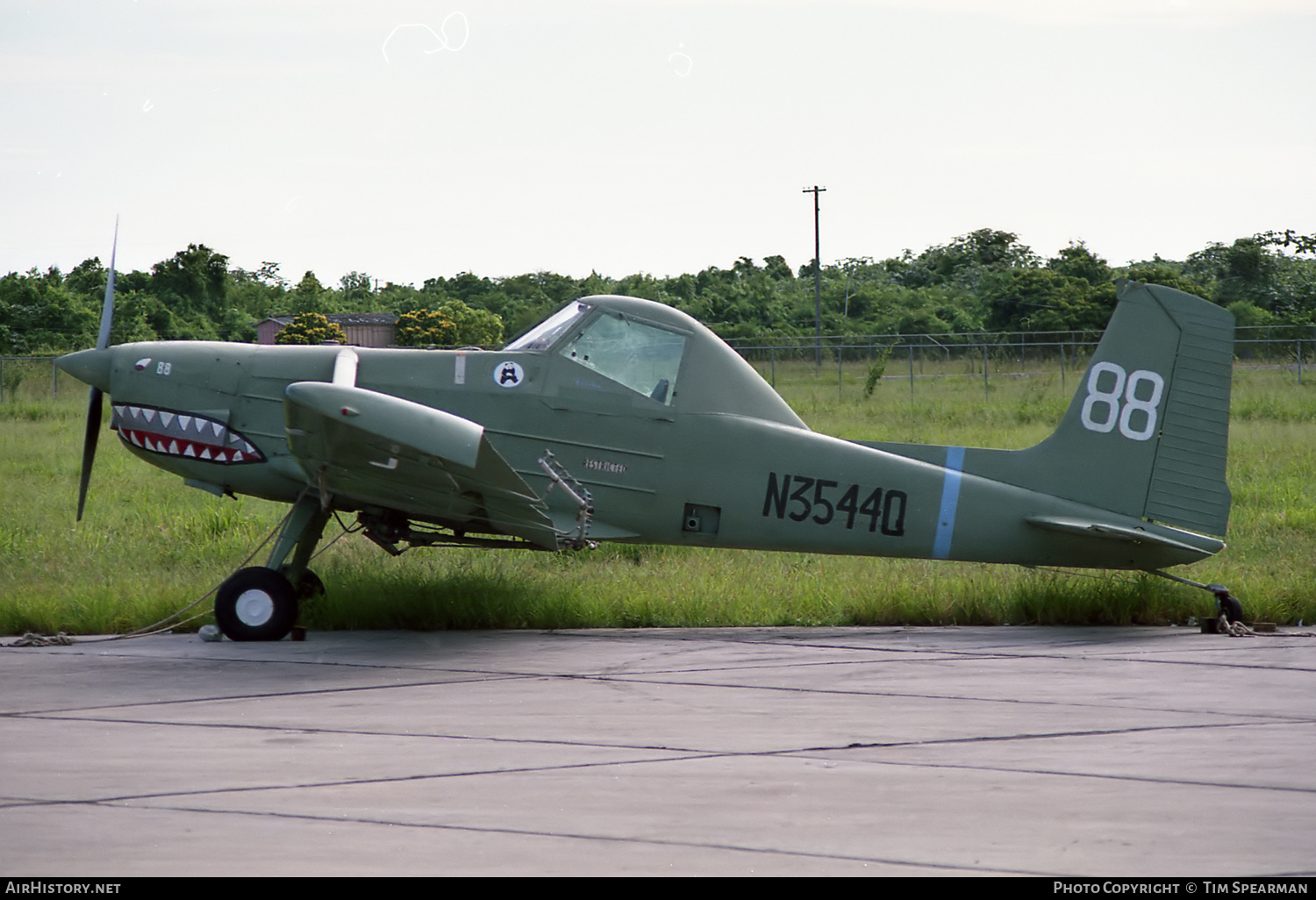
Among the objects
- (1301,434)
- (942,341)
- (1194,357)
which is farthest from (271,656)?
(942,341)

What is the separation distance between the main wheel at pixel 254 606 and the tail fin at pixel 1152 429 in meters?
4.24

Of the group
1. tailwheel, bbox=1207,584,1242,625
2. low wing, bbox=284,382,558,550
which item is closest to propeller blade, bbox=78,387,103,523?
low wing, bbox=284,382,558,550

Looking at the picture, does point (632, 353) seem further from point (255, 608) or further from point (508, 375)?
point (255, 608)

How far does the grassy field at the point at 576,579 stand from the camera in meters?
9.09

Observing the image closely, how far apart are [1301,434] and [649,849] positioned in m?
17.8

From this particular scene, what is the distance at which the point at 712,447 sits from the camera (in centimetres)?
862

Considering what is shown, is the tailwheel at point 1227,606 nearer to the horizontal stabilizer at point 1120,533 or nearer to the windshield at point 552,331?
the horizontal stabilizer at point 1120,533

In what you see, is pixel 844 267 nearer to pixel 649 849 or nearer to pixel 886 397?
pixel 886 397

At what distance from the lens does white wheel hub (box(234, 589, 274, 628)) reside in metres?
8.24

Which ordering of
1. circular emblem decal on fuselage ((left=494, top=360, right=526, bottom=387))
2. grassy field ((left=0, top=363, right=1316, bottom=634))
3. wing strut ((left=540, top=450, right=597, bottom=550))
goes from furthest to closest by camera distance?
grassy field ((left=0, top=363, right=1316, bottom=634)) < circular emblem decal on fuselage ((left=494, top=360, right=526, bottom=387)) < wing strut ((left=540, top=450, right=597, bottom=550))

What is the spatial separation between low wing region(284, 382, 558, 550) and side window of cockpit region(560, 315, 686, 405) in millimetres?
1098

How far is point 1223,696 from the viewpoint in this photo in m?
6.44

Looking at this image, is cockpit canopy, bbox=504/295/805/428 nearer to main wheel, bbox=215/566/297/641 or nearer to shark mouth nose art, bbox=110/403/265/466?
shark mouth nose art, bbox=110/403/265/466

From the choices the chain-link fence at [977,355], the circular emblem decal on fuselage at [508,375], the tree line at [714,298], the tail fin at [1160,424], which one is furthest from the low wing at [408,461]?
the tree line at [714,298]
